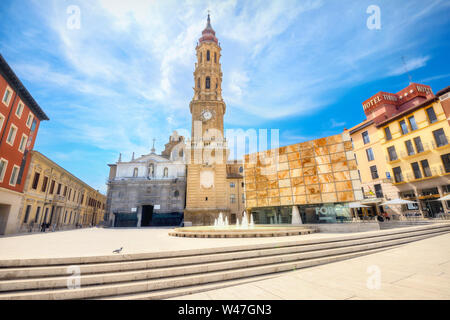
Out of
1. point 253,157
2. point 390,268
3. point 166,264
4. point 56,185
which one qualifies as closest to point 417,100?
point 253,157

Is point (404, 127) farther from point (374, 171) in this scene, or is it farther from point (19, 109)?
point (19, 109)

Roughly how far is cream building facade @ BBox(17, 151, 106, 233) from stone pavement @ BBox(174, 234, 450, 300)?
1026 inches

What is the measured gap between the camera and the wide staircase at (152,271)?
4062 mm

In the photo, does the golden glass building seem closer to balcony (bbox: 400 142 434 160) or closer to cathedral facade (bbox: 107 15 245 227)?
balcony (bbox: 400 142 434 160)

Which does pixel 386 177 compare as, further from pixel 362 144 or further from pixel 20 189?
pixel 20 189

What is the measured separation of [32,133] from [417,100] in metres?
47.4

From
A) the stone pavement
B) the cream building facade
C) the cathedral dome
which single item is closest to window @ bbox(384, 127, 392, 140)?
the stone pavement

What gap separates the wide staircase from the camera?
4062mm

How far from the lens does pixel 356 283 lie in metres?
4.41

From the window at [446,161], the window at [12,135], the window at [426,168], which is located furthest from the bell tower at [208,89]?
the window at [446,161]

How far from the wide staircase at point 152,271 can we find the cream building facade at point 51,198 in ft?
74.1

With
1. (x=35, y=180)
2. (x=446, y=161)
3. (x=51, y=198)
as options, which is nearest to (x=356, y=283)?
(x=446, y=161)

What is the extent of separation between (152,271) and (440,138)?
30401mm
